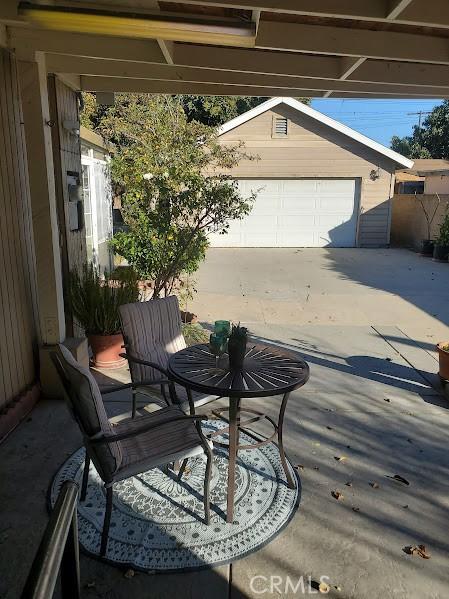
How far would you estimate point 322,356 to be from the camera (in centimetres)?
533

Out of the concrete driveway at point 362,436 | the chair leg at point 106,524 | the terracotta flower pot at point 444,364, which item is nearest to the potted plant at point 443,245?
the concrete driveway at point 362,436

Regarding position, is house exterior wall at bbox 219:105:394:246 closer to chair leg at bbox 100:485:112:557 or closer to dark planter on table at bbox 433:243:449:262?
dark planter on table at bbox 433:243:449:262

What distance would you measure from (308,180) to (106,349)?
12.8m

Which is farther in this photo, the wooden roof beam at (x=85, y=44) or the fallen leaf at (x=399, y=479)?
the wooden roof beam at (x=85, y=44)

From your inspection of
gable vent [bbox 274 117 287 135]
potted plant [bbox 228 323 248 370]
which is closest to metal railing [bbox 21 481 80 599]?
potted plant [bbox 228 323 248 370]

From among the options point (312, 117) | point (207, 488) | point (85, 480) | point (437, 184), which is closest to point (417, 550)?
point (207, 488)

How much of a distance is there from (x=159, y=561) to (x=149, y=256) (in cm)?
409

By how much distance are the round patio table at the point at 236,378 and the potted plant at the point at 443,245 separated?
39.1ft

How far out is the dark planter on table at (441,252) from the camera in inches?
524

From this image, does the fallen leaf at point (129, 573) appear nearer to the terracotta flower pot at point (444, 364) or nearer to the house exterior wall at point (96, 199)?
the terracotta flower pot at point (444, 364)

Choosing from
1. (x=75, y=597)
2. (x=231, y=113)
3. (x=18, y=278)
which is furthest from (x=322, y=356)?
(x=231, y=113)

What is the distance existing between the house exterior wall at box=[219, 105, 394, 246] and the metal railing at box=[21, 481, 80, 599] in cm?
1532

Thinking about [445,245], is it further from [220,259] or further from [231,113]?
[231,113]

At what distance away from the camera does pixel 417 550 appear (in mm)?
2342
